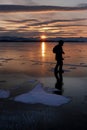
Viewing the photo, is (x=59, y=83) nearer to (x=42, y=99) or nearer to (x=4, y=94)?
(x=4, y=94)

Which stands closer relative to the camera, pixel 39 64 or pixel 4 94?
pixel 4 94

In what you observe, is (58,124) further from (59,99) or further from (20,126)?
(59,99)

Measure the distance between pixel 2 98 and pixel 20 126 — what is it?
316cm

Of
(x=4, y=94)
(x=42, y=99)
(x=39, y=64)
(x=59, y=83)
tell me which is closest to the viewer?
(x=42, y=99)

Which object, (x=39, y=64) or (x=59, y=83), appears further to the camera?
(x=39, y=64)

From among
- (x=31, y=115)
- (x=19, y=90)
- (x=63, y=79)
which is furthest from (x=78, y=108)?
(x=63, y=79)

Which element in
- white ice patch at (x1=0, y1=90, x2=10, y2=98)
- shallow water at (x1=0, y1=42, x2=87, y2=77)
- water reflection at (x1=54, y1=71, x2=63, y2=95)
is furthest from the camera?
shallow water at (x1=0, y1=42, x2=87, y2=77)

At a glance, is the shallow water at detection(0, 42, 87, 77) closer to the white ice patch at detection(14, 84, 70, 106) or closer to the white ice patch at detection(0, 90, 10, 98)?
the white ice patch at detection(0, 90, 10, 98)

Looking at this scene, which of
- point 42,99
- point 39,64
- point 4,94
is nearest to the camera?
point 42,99

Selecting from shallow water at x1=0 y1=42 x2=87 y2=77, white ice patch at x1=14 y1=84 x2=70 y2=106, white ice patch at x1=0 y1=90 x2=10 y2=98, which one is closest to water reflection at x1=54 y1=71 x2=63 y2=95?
shallow water at x1=0 y1=42 x2=87 y2=77

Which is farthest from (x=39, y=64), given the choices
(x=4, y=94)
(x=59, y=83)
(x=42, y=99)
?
(x=42, y=99)

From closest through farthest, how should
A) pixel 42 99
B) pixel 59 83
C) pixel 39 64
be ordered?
1. pixel 42 99
2. pixel 59 83
3. pixel 39 64

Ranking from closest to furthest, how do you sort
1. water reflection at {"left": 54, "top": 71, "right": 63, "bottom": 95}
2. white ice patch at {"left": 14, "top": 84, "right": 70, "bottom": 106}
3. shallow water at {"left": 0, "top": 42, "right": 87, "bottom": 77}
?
white ice patch at {"left": 14, "top": 84, "right": 70, "bottom": 106}, water reflection at {"left": 54, "top": 71, "right": 63, "bottom": 95}, shallow water at {"left": 0, "top": 42, "right": 87, "bottom": 77}

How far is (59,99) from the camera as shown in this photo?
9.79 m
